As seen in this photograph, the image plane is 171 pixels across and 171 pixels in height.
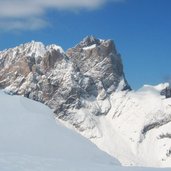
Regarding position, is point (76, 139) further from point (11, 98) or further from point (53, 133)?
point (11, 98)

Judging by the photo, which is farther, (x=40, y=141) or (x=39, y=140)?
(x=39, y=140)

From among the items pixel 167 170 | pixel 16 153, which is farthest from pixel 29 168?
pixel 167 170

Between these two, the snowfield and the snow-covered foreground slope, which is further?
the snow-covered foreground slope

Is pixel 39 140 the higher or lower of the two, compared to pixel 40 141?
higher

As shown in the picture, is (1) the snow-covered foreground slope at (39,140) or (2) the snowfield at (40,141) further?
(1) the snow-covered foreground slope at (39,140)
